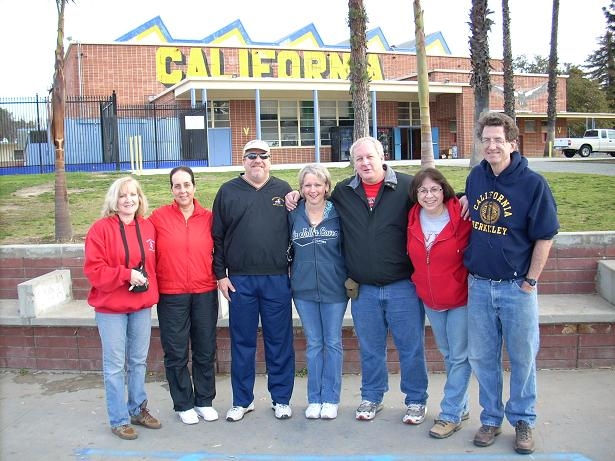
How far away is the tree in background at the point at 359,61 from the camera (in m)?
13.2

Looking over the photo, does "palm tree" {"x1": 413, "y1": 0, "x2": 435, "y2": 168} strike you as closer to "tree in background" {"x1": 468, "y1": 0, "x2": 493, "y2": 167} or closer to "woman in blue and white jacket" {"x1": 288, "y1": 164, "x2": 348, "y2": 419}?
"tree in background" {"x1": 468, "y1": 0, "x2": 493, "y2": 167}

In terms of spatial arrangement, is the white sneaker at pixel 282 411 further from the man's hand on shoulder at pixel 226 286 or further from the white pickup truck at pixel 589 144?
the white pickup truck at pixel 589 144

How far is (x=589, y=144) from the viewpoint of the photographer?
112ft

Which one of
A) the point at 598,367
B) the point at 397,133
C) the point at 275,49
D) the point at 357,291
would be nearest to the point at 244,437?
the point at 357,291

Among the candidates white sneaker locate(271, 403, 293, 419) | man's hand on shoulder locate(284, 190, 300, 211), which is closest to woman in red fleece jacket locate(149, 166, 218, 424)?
white sneaker locate(271, 403, 293, 419)

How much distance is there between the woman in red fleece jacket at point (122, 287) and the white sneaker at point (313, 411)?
106 centimetres

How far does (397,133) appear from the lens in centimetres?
3139

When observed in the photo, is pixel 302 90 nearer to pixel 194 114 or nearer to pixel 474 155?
pixel 194 114

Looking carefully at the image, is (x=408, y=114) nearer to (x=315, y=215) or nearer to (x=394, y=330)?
(x=315, y=215)

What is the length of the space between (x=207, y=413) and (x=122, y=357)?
0.75 metres

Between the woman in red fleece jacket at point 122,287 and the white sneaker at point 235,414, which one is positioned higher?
the woman in red fleece jacket at point 122,287

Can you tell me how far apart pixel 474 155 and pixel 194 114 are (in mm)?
10155

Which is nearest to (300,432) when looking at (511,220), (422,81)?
(511,220)

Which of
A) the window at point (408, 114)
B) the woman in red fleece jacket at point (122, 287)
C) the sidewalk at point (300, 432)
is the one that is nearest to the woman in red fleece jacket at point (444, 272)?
the sidewalk at point (300, 432)
